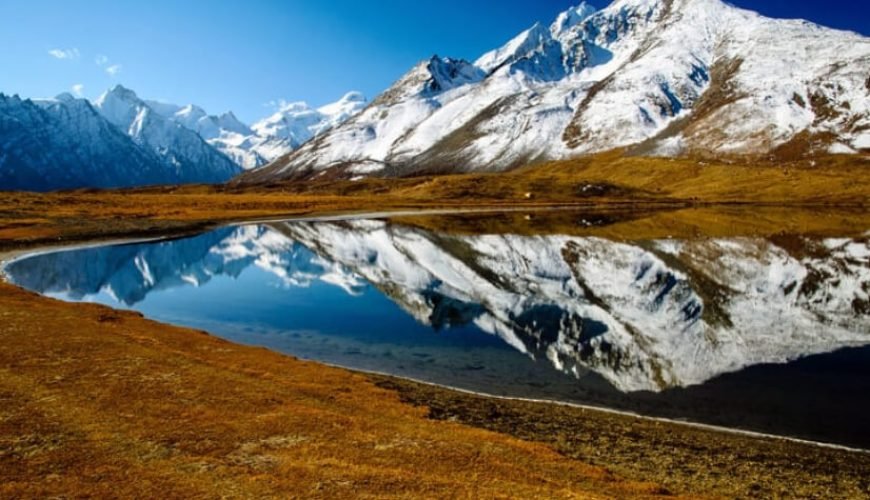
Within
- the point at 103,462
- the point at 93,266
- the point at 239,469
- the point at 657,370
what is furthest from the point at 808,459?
the point at 93,266

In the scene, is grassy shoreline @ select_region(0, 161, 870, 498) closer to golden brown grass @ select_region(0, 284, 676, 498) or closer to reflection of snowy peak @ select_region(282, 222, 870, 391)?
golden brown grass @ select_region(0, 284, 676, 498)

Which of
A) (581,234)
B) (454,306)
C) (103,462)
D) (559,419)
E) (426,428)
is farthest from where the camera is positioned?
(581,234)

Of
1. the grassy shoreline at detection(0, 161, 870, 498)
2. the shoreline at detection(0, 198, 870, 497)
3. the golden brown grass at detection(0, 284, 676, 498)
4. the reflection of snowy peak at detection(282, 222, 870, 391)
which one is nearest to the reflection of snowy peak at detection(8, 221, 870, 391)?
the reflection of snowy peak at detection(282, 222, 870, 391)

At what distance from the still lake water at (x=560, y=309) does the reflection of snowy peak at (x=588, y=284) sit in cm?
29

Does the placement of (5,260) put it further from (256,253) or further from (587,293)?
(587,293)

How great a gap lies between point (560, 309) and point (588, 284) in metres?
12.5

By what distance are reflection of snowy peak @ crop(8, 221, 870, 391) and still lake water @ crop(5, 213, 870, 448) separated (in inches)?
11.5

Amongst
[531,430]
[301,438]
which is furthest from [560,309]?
[301,438]

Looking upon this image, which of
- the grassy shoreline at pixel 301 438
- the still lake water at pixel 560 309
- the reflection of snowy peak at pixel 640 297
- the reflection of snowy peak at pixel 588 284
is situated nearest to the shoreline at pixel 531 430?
the grassy shoreline at pixel 301 438

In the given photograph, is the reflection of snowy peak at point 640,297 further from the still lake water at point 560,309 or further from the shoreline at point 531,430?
the shoreline at point 531,430

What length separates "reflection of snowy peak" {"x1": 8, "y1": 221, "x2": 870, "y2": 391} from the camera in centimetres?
4488

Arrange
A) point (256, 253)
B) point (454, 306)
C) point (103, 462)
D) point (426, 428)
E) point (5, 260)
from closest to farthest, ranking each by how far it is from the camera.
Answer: point (103, 462) → point (426, 428) → point (454, 306) → point (5, 260) → point (256, 253)

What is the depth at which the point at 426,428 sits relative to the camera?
985 inches

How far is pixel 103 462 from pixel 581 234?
109 meters
